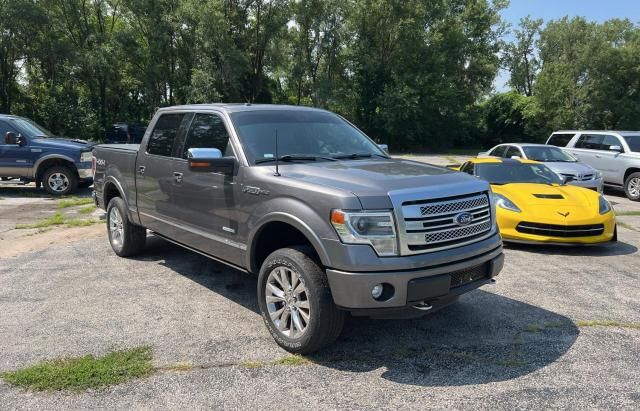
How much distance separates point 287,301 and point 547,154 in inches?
442

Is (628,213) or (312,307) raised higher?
(312,307)

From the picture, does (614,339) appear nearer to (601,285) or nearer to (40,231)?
(601,285)

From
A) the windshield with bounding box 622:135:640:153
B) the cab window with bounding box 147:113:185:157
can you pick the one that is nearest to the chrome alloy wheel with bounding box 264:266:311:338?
the cab window with bounding box 147:113:185:157

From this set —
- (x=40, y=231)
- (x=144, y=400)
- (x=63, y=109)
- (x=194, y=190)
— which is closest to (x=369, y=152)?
(x=194, y=190)

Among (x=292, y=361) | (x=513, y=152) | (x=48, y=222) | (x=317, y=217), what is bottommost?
(x=292, y=361)

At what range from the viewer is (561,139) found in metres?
15.9

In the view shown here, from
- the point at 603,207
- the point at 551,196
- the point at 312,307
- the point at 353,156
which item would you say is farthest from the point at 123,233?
the point at 603,207

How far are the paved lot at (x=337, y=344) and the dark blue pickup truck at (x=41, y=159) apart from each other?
22.0 ft

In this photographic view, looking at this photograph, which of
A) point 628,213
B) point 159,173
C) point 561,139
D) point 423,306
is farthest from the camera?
point 561,139

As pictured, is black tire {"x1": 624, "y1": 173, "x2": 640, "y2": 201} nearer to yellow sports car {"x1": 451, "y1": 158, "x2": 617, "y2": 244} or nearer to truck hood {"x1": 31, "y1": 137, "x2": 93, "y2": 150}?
yellow sports car {"x1": 451, "y1": 158, "x2": 617, "y2": 244}

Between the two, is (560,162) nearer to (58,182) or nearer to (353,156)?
(353,156)

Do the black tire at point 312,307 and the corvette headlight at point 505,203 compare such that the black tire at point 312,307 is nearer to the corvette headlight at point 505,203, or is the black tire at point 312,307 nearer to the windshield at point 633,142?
the corvette headlight at point 505,203

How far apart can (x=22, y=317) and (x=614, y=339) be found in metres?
5.26

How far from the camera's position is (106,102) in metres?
33.1
